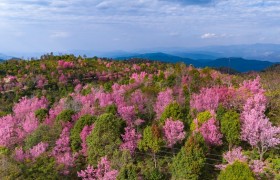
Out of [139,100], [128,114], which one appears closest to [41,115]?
[139,100]

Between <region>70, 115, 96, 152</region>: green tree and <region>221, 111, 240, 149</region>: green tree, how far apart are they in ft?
46.9

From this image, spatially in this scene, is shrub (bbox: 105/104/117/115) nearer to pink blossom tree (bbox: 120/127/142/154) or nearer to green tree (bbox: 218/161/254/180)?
pink blossom tree (bbox: 120/127/142/154)

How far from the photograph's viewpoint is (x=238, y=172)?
22125mm

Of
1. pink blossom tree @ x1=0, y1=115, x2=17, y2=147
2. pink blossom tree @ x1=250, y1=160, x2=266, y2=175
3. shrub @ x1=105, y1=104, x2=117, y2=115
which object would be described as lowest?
pink blossom tree @ x1=0, y1=115, x2=17, y2=147

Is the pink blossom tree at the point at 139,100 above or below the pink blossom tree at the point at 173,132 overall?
above

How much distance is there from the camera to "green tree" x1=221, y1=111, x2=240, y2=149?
28.8 meters

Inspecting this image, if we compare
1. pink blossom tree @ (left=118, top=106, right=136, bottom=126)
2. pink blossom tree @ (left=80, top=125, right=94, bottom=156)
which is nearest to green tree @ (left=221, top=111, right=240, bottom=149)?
pink blossom tree @ (left=118, top=106, right=136, bottom=126)

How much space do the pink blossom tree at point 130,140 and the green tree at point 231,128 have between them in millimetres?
8185

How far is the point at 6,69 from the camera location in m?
91.9

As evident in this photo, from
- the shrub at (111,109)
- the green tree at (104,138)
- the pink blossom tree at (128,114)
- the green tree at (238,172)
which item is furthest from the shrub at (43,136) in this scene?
the green tree at (238,172)

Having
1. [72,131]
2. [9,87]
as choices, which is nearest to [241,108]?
[72,131]

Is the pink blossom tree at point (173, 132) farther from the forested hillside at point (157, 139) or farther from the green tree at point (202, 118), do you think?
the green tree at point (202, 118)

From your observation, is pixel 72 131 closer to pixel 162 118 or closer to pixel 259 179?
pixel 162 118

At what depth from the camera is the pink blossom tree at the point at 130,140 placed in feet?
103
